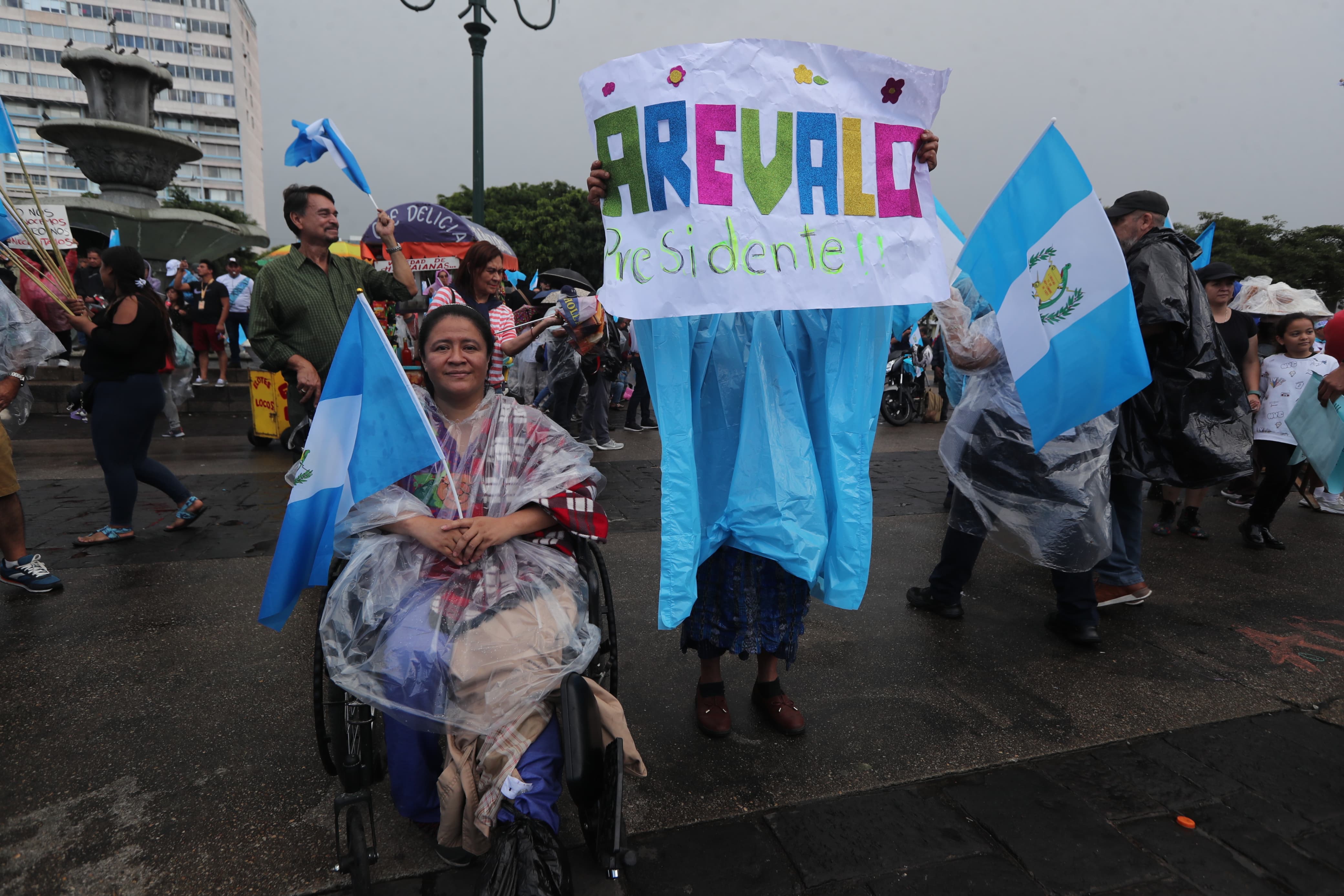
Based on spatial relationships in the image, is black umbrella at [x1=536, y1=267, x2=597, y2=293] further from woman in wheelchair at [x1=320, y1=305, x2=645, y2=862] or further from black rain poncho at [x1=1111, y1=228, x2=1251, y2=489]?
woman in wheelchair at [x1=320, y1=305, x2=645, y2=862]

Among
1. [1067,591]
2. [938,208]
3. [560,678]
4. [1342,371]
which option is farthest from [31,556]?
[1342,371]

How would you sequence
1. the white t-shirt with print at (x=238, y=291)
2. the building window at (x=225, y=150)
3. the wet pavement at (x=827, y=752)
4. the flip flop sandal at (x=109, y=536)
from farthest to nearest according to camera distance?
the building window at (x=225, y=150)
the white t-shirt with print at (x=238, y=291)
the flip flop sandal at (x=109, y=536)
the wet pavement at (x=827, y=752)

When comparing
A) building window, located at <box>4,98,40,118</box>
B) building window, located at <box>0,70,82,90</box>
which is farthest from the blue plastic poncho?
building window, located at <box>0,70,82,90</box>

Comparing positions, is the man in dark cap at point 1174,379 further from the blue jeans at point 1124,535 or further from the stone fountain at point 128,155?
the stone fountain at point 128,155

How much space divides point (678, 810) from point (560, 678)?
0.60 metres

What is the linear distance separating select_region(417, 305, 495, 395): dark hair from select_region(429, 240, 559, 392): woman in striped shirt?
6.99ft

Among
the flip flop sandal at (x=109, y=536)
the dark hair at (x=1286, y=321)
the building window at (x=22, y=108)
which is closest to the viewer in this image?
the flip flop sandal at (x=109, y=536)

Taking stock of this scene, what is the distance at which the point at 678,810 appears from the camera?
1.96 metres

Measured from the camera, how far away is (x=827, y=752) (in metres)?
2.26

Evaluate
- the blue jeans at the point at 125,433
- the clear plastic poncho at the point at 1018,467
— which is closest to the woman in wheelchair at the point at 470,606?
the clear plastic poncho at the point at 1018,467

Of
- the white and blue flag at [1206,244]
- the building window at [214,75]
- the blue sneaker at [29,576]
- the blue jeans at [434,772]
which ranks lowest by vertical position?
the blue sneaker at [29,576]

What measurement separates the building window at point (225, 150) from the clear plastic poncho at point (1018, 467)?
94.6 metres

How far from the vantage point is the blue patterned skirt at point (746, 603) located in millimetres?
2250

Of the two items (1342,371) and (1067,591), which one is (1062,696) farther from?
(1342,371)
